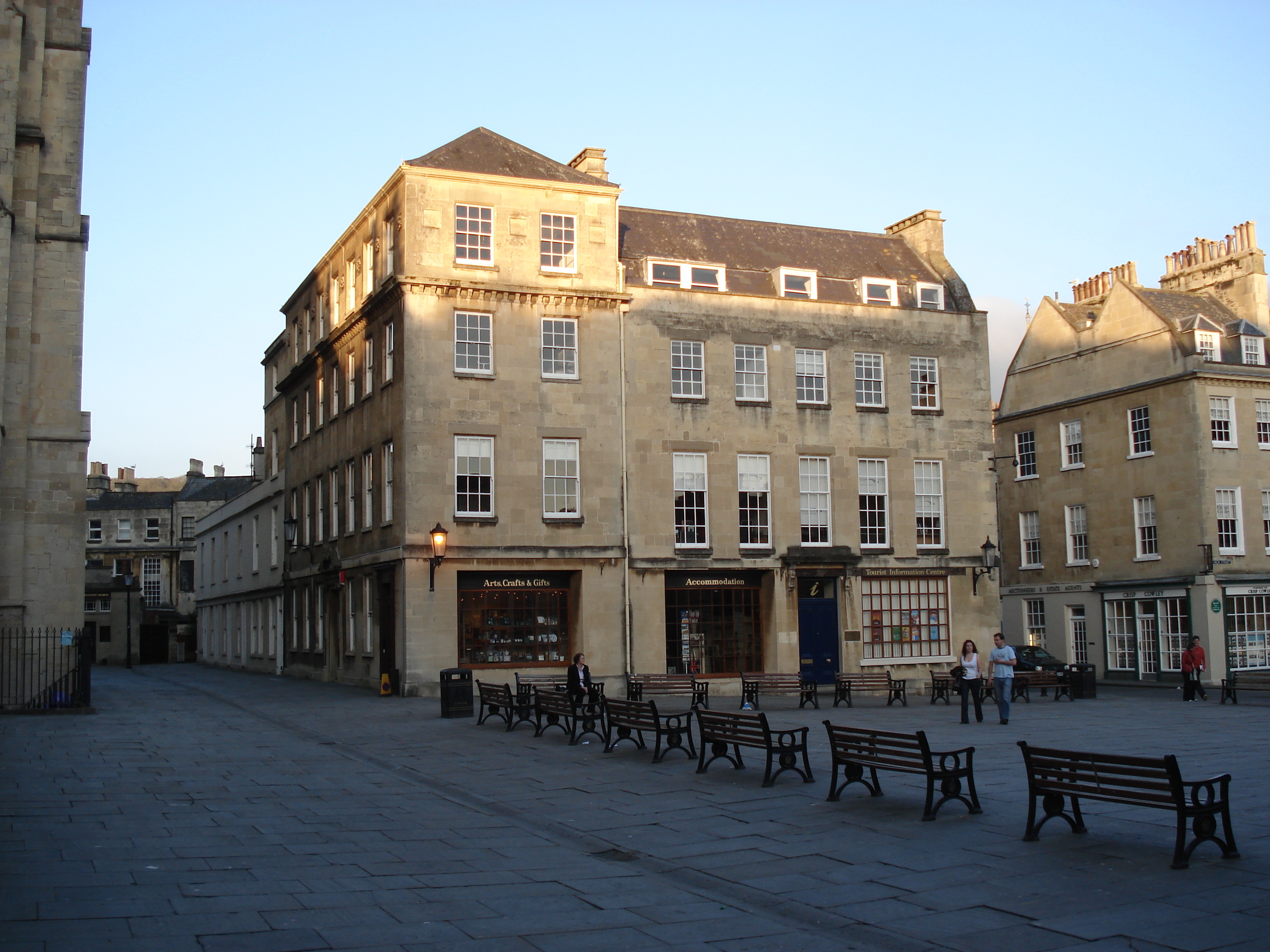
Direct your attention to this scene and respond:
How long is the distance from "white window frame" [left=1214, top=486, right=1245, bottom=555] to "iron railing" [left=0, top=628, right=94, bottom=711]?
34801mm

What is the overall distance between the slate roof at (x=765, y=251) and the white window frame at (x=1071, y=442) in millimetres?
10109

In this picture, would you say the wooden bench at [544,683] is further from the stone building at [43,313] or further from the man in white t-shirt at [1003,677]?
the stone building at [43,313]

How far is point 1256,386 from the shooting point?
4141cm

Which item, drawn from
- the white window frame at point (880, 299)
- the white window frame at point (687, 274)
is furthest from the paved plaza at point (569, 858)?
the white window frame at point (880, 299)

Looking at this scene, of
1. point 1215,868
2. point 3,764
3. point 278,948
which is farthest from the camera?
point 3,764

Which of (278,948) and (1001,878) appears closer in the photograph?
(278,948)

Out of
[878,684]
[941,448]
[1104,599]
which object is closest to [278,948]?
[878,684]

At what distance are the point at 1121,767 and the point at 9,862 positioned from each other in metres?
9.78

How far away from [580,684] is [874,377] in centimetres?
1704

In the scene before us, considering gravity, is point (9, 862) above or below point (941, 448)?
below

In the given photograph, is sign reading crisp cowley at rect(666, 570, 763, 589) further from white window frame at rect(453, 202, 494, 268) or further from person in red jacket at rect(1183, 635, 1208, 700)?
person in red jacket at rect(1183, 635, 1208, 700)

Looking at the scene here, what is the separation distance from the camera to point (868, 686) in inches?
1148

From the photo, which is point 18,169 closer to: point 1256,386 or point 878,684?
point 878,684

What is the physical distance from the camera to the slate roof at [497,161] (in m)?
32.2
